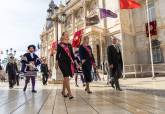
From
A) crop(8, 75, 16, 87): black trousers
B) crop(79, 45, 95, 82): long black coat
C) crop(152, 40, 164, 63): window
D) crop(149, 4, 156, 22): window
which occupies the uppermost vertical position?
crop(149, 4, 156, 22): window

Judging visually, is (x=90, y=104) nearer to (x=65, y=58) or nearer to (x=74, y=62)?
(x=65, y=58)

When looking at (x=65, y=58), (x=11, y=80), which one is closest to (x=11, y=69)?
(x=11, y=80)

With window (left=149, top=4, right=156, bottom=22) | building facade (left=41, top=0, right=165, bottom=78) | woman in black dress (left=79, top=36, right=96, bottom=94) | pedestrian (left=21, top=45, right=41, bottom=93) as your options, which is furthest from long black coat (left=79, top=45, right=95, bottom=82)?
window (left=149, top=4, right=156, bottom=22)

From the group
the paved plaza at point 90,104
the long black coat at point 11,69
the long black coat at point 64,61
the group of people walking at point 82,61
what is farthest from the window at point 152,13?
the long black coat at point 64,61

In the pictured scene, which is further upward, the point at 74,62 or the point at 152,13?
the point at 152,13

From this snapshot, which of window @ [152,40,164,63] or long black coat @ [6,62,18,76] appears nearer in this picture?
long black coat @ [6,62,18,76]

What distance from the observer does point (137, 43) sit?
1268 inches

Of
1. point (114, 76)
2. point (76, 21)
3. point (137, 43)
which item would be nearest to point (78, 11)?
point (76, 21)

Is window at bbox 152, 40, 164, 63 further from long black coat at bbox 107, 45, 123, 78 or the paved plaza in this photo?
the paved plaza

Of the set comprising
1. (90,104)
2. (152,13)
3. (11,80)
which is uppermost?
(152,13)

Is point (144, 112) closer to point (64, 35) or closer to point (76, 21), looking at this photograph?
point (64, 35)

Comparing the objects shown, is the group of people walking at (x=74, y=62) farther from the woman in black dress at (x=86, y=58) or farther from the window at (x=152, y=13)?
the window at (x=152, y=13)

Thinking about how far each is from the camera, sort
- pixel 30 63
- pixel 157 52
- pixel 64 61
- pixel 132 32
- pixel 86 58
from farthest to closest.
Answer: pixel 132 32, pixel 157 52, pixel 30 63, pixel 86 58, pixel 64 61

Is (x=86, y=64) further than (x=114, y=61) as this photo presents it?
No
